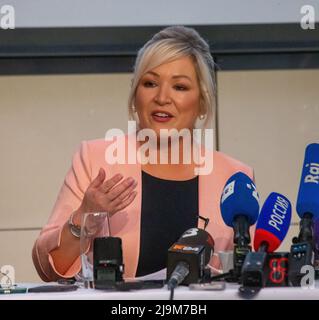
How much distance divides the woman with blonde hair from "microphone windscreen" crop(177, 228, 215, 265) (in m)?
0.35

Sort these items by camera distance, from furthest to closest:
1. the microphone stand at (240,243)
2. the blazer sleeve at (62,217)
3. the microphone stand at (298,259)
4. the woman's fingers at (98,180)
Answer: the blazer sleeve at (62,217)
the woman's fingers at (98,180)
the microphone stand at (240,243)
the microphone stand at (298,259)

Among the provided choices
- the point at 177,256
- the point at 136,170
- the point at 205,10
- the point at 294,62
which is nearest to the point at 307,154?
the point at 177,256

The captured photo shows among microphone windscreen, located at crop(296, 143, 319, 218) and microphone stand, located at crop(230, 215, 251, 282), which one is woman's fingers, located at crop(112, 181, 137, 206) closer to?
microphone stand, located at crop(230, 215, 251, 282)

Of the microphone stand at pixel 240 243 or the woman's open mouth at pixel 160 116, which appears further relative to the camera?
the woman's open mouth at pixel 160 116

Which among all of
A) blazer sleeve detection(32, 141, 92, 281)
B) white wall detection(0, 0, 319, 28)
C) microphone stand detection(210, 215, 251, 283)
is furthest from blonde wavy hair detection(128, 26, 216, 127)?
microphone stand detection(210, 215, 251, 283)

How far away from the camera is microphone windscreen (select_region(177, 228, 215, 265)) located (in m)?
1.92

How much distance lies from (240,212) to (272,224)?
0.10 meters

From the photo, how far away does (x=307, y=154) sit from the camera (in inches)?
81.0

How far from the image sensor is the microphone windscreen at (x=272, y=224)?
6.44 ft

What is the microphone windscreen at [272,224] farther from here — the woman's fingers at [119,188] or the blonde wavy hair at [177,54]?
the blonde wavy hair at [177,54]

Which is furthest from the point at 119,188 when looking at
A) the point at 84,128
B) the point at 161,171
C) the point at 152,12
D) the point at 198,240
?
the point at 84,128

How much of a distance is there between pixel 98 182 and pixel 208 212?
0.53m

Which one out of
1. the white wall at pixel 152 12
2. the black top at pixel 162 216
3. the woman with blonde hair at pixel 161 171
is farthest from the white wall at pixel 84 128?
the black top at pixel 162 216

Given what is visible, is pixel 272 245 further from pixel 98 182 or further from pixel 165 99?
pixel 165 99
